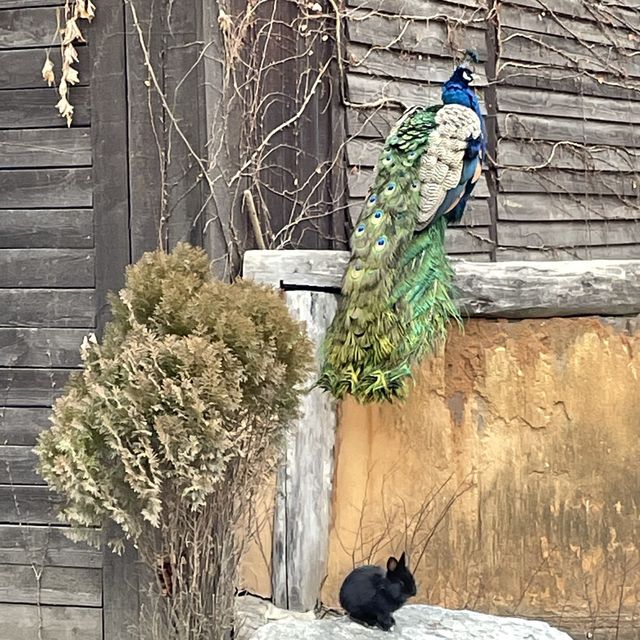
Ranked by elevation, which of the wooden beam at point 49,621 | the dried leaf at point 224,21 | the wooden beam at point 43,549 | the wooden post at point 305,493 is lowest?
the wooden beam at point 49,621

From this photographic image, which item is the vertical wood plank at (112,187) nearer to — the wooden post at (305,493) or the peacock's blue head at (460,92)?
the wooden post at (305,493)

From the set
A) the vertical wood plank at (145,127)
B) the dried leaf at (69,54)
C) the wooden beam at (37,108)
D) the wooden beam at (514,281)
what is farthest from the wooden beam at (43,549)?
the dried leaf at (69,54)

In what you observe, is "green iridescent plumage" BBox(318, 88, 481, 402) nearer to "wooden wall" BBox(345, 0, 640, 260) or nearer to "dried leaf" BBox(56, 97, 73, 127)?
"wooden wall" BBox(345, 0, 640, 260)

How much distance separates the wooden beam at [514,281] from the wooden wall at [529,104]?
1291 millimetres

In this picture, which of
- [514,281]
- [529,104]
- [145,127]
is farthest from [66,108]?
[529,104]

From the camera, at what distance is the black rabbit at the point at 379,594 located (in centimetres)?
329

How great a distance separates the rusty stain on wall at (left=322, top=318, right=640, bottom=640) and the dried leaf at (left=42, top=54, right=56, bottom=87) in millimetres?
1884

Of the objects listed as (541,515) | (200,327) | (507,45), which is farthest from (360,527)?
(507,45)

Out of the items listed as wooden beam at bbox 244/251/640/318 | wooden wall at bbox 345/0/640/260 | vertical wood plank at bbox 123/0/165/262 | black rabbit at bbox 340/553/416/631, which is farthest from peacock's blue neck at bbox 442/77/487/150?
black rabbit at bbox 340/553/416/631

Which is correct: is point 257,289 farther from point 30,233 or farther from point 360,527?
point 30,233

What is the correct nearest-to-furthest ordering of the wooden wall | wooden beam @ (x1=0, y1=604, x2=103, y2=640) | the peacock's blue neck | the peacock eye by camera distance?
the peacock eye < wooden beam @ (x1=0, y1=604, x2=103, y2=640) < the peacock's blue neck < the wooden wall

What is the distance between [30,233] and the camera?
13.9 ft

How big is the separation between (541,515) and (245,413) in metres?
1.47

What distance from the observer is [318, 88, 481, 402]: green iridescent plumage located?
3.72 m
